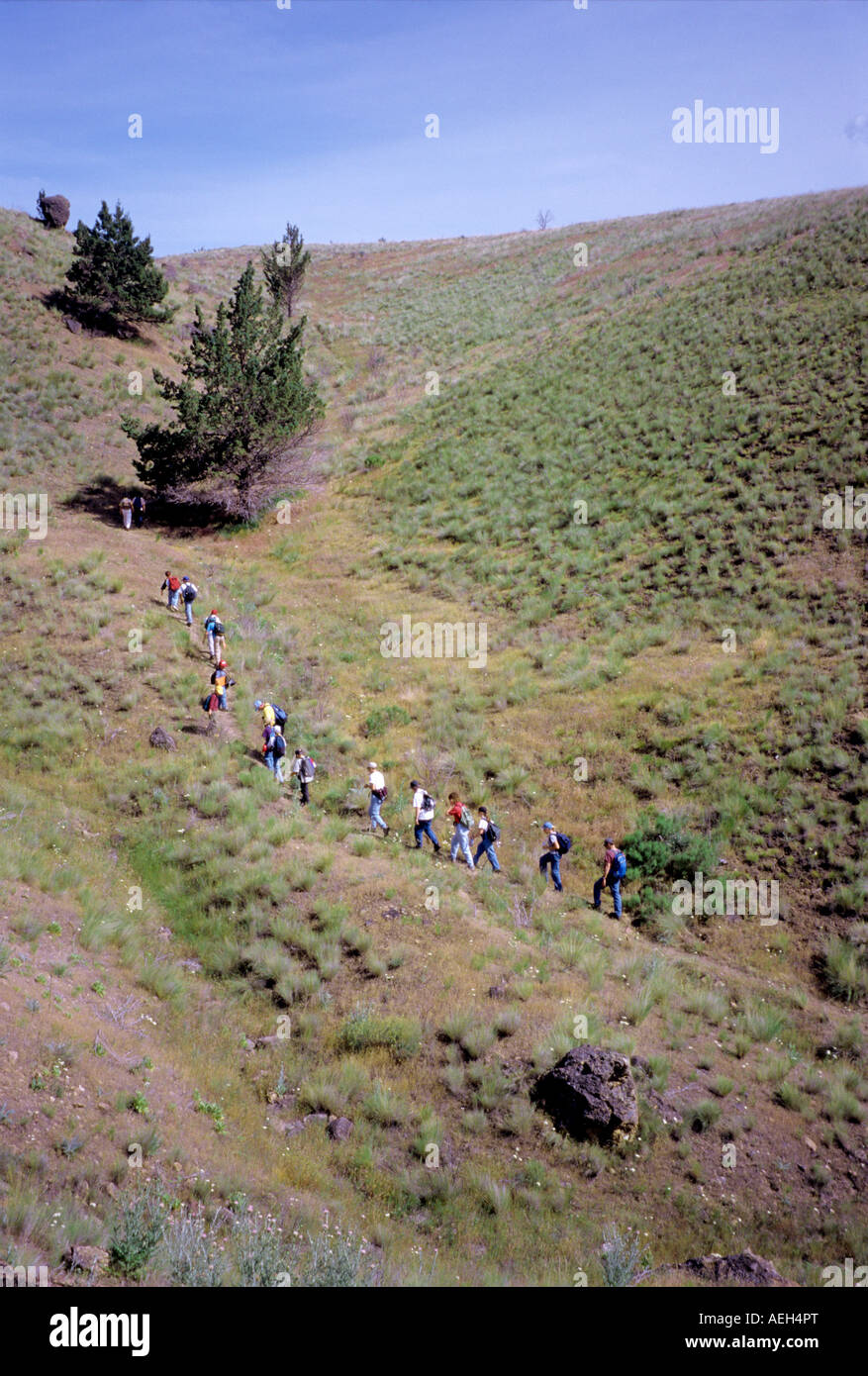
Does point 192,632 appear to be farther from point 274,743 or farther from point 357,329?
point 357,329

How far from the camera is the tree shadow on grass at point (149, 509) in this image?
28000 millimetres

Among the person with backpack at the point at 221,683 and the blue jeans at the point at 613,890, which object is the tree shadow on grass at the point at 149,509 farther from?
the blue jeans at the point at 613,890

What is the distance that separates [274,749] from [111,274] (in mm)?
37924

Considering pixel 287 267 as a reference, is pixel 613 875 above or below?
below

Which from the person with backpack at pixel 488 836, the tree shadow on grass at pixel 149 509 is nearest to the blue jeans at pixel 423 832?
the person with backpack at pixel 488 836

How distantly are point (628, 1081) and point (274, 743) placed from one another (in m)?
9.24

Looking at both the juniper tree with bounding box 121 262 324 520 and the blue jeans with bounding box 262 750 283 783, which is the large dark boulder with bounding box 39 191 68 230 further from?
the blue jeans with bounding box 262 750 283 783

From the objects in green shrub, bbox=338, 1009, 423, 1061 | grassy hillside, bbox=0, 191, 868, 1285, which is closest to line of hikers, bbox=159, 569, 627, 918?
grassy hillside, bbox=0, 191, 868, 1285

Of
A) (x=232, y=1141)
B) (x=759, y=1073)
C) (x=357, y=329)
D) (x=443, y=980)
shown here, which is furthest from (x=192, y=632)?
(x=357, y=329)
